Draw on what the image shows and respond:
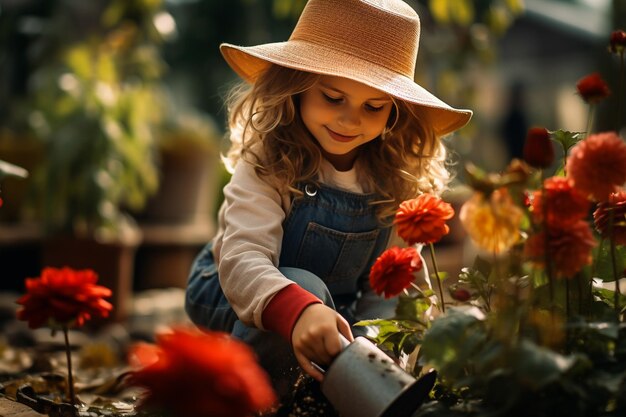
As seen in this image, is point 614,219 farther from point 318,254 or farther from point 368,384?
point 318,254

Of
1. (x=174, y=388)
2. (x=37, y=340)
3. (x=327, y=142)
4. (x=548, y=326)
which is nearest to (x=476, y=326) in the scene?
(x=548, y=326)

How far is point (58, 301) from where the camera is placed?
166 cm

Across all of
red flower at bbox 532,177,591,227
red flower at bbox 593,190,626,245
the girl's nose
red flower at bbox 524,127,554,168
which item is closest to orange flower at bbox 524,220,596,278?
red flower at bbox 532,177,591,227

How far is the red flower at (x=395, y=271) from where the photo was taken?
5.19 ft

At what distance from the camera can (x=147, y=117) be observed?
170 inches

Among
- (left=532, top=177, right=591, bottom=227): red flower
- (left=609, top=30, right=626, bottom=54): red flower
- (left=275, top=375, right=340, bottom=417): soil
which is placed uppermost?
(left=609, top=30, right=626, bottom=54): red flower

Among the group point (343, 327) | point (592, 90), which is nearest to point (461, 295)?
point (343, 327)

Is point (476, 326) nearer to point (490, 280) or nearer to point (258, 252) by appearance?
point (490, 280)

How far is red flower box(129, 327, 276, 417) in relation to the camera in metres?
1.07

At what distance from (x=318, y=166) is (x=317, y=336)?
0.58 metres

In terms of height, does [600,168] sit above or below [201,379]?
above

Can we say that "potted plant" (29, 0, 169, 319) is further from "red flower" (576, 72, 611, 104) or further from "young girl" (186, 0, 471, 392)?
"red flower" (576, 72, 611, 104)

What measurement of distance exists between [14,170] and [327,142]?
701mm

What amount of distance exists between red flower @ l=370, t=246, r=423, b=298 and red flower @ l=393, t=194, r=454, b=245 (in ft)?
0.10
